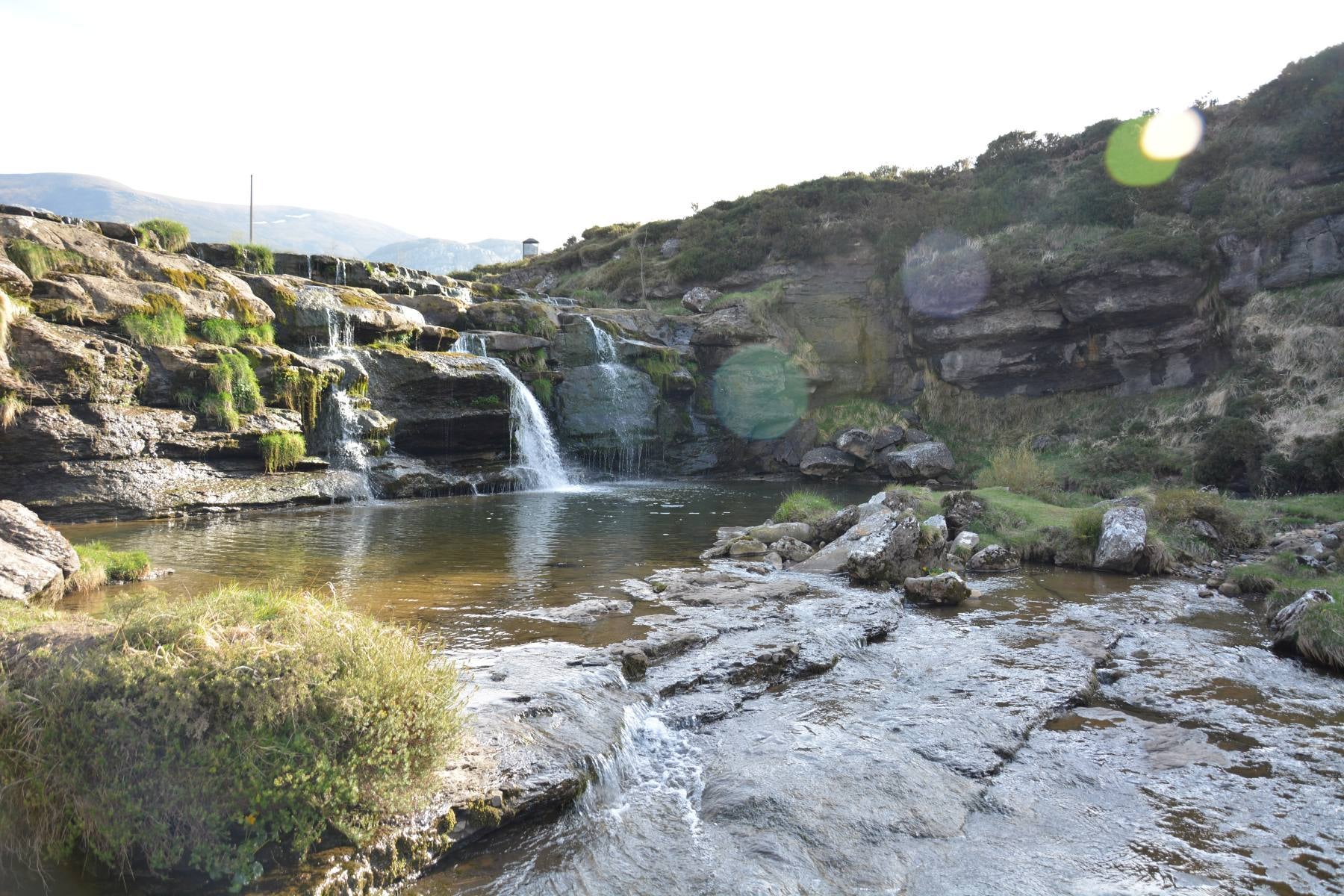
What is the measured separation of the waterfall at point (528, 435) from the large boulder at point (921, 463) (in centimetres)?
1313

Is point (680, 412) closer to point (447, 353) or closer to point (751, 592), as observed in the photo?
point (447, 353)

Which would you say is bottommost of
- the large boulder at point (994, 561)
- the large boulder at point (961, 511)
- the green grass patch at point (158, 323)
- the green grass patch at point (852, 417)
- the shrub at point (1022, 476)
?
the large boulder at point (994, 561)

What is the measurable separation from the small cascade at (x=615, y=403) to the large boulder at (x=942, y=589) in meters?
20.8

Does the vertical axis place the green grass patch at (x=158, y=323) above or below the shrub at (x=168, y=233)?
below

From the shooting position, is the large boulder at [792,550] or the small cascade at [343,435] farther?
the small cascade at [343,435]

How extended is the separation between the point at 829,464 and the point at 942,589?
811 inches

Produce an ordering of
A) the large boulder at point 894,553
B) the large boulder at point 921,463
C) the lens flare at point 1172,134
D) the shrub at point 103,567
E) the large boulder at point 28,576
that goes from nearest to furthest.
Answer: the large boulder at point 28,576, the shrub at point 103,567, the large boulder at point 894,553, the large boulder at point 921,463, the lens flare at point 1172,134

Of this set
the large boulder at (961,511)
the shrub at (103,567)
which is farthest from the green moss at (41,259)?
the large boulder at (961,511)

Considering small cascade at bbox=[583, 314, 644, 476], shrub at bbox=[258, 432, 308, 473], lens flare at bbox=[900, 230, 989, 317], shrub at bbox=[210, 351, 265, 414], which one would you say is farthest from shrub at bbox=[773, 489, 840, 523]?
lens flare at bbox=[900, 230, 989, 317]

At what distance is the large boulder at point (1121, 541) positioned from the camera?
12.2m

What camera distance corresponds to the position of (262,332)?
2188cm

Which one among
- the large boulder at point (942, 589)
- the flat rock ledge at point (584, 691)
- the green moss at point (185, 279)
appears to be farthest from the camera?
the green moss at point (185, 279)

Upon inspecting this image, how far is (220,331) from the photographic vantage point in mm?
20500

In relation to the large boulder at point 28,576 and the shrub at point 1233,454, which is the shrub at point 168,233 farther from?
the shrub at point 1233,454
